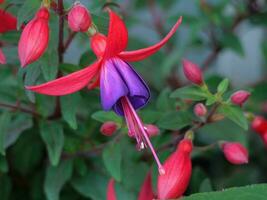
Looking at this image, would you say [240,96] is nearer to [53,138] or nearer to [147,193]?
[147,193]

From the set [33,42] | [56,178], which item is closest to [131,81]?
[33,42]

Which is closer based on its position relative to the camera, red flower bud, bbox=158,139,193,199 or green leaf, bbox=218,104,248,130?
red flower bud, bbox=158,139,193,199

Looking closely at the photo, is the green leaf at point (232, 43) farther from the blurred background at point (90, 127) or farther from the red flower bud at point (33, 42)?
the red flower bud at point (33, 42)

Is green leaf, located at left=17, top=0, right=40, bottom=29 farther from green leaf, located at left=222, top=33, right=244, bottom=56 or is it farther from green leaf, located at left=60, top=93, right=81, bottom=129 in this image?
green leaf, located at left=222, top=33, right=244, bottom=56

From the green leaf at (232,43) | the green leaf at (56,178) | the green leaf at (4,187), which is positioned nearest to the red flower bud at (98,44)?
the green leaf at (56,178)

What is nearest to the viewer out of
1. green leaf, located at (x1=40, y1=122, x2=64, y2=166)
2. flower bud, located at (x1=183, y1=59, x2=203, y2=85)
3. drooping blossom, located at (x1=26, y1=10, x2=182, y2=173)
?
drooping blossom, located at (x1=26, y1=10, x2=182, y2=173)

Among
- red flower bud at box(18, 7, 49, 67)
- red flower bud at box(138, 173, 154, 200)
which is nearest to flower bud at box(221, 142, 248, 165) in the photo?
red flower bud at box(138, 173, 154, 200)

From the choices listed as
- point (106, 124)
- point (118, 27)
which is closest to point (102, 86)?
point (118, 27)
